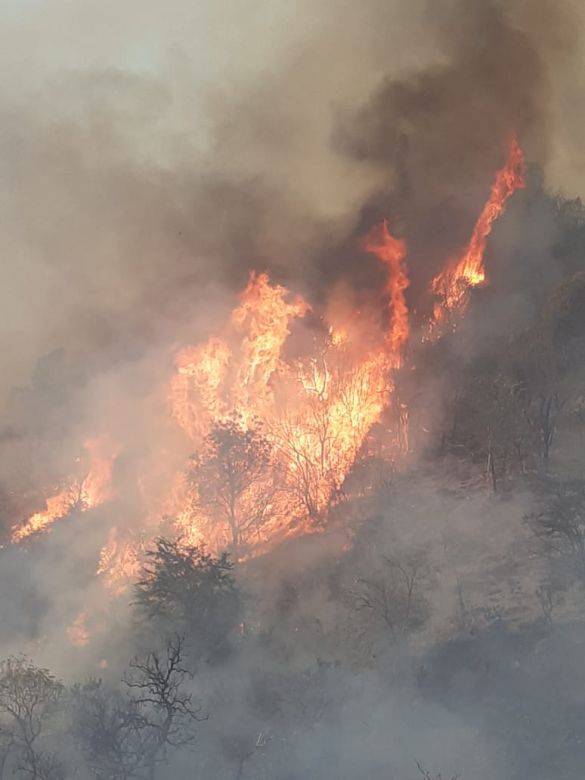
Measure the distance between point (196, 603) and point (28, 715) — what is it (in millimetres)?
6183

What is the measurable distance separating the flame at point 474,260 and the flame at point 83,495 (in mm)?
21341

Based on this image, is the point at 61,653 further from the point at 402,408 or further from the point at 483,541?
the point at 402,408

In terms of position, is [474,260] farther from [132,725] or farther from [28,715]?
[28,715]

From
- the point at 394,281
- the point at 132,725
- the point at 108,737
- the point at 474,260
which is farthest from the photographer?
the point at 394,281

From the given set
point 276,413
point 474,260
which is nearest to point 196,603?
point 276,413

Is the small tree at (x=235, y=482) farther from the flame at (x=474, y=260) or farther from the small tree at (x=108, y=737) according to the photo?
the flame at (x=474, y=260)

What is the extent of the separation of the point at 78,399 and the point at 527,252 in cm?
2966

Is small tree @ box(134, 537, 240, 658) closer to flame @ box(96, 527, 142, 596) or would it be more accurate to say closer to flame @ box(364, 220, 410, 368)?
flame @ box(96, 527, 142, 596)

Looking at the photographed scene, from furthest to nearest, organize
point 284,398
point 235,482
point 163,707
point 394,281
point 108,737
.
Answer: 1. point 394,281
2. point 284,398
3. point 235,482
4. point 163,707
5. point 108,737

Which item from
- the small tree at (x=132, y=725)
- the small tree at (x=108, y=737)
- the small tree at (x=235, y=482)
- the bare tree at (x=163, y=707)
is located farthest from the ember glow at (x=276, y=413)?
the small tree at (x=108, y=737)

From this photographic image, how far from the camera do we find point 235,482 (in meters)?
34.1

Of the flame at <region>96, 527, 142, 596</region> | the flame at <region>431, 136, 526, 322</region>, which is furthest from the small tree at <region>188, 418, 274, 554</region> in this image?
the flame at <region>431, 136, 526, 322</region>

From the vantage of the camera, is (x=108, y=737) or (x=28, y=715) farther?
(x=28, y=715)

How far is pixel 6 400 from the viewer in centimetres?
5244
